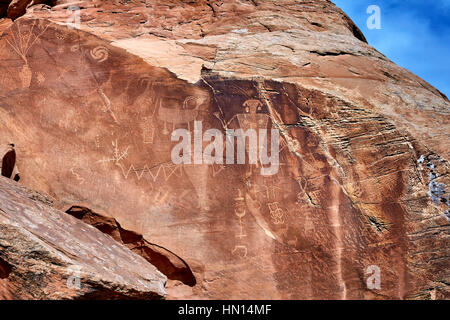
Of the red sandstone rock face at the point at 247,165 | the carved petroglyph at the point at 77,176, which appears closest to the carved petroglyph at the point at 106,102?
the red sandstone rock face at the point at 247,165

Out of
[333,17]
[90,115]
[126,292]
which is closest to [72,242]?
[126,292]

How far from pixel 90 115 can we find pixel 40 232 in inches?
84.1

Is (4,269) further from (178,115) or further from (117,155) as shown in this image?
(178,115)

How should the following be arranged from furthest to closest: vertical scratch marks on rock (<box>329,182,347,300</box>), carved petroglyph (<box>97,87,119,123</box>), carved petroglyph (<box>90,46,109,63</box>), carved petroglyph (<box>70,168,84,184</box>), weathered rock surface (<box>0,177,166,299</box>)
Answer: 1. carved petroglyph (<box>90,46,109,63</box>)
2. carved petroglyph (<box>97,87,119,123</box>)
3. carved petroglyph (<box>70,168,84,184</box>)
4. vertical scratch marks on rock (<box>329,182,347,300</box>)
5. weathered rock surface (<box>0,177,166,299</box>)

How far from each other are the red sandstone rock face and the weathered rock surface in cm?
88

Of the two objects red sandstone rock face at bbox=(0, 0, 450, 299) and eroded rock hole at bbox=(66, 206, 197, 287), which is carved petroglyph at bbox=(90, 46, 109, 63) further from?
eroded rock hole at bbox=(66, 206, 197, 287)

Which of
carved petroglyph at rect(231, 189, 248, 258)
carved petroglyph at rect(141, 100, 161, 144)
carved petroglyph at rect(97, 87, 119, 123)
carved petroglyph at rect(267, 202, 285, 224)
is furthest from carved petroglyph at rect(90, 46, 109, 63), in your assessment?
carved petroglyph at rect(267, 202, 285, 224)

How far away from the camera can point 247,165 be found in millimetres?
4984

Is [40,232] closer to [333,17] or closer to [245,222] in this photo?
[245,222]

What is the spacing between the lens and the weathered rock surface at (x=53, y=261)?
313cm

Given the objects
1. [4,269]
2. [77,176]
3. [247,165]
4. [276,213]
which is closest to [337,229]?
[276,213]

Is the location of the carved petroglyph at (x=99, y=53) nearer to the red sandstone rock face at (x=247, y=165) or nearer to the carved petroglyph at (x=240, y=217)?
the red sandstone rock face at (x=247, y=165)

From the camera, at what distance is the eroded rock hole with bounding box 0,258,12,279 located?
314 centimetres

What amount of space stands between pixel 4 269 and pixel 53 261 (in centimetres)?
38
